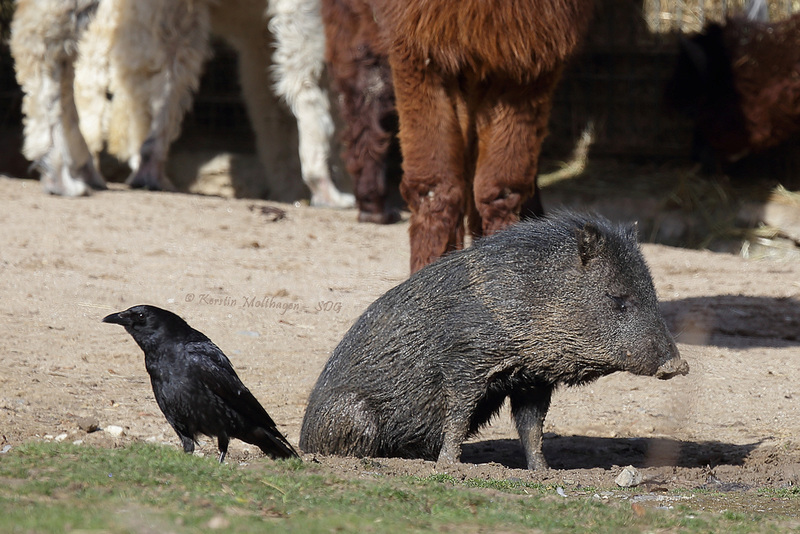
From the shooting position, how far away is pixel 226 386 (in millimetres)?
3656

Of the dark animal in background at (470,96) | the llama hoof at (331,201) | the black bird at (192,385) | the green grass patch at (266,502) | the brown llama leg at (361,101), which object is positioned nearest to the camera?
the green grass patch at (266,502)

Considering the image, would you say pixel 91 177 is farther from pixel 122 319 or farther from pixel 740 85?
pixel 740 85

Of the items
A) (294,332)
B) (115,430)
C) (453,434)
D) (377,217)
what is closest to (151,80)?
(377,217)

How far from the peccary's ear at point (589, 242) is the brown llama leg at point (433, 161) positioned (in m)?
1.24

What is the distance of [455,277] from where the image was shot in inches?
Result: 161

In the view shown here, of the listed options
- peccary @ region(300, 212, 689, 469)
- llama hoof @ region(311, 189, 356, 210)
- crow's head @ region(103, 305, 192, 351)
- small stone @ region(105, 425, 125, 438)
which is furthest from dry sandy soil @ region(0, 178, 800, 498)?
llama hoof @ region(311, 189, 356, 210)

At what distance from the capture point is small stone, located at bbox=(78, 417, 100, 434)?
13.6ft

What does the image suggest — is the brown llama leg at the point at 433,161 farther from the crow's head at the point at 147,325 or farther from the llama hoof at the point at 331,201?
the llama hoof at the point at 331,201

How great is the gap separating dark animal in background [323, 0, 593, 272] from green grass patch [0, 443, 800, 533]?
199 centimetres

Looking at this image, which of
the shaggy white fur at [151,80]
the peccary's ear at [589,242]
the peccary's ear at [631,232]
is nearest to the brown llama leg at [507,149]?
the peccary's ear at [631,232]

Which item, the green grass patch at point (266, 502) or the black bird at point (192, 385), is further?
the black bird at point (192, 385)

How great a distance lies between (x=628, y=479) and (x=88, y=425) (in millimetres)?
2164

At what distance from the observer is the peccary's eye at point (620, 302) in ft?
13.0

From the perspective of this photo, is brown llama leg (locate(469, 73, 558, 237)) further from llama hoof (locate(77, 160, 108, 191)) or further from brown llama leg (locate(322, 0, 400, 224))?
llama hoof (locate(77, 160, 108, 191))
